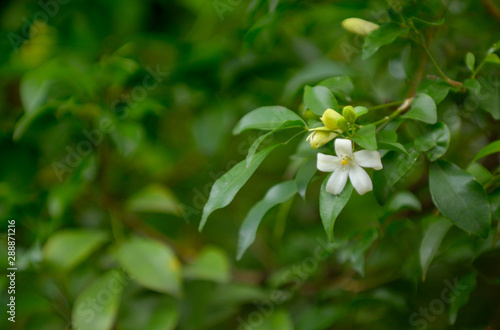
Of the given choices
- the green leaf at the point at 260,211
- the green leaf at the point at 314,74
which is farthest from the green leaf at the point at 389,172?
the green leaf at the point at 314,74

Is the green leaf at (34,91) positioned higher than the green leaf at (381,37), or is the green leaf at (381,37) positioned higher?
the green leaf at (381,37)

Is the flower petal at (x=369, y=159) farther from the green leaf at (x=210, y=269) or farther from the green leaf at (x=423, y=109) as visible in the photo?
the green leaf at (x=210, y=269)

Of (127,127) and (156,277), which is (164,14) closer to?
(127,127)

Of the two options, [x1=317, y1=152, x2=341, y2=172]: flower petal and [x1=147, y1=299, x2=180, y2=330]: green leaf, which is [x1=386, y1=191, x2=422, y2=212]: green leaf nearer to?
[x1=317, y1=152, x2=341, y2=172]: flower petal

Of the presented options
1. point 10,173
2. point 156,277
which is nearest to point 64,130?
point 10,173

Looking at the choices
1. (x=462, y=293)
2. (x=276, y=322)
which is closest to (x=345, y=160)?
(x=462, y=293)

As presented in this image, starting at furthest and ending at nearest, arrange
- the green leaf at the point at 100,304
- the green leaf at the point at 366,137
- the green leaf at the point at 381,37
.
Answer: the green leaf at the point at 100,304, the green leaf at the point at 381,37, the green leaf at the point at 366,137

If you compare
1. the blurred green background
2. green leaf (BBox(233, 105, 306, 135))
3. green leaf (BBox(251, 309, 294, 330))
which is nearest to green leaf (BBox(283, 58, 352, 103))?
the blurred green background
